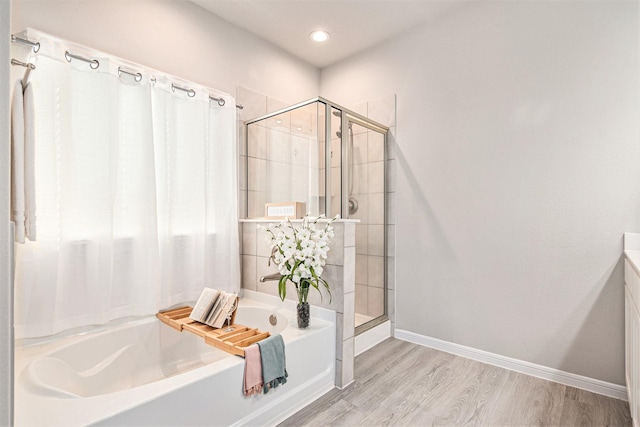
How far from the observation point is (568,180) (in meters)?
2.08

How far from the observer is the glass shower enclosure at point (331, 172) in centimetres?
243

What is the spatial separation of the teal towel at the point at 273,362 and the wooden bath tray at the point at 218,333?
0.30 ft

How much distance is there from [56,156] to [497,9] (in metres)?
2.93

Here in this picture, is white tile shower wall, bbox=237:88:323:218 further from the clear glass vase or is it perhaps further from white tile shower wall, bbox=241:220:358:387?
the clear glass vase

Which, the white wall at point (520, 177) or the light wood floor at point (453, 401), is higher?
the white wall at point (520, 177)

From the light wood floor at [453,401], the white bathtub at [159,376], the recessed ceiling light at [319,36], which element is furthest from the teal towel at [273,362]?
the recessed ceiling light at [319,36]

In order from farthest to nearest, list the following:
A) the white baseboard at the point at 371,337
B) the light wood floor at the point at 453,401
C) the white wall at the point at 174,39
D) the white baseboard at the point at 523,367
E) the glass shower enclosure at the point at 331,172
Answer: the white baseboard at the point at 371,337 → the glass shower enclosure at the point at 331,172 → the white baseboard at the point at 523,367 → the white wall at the point at 174,39 → the light wood floor at the point at 453,401

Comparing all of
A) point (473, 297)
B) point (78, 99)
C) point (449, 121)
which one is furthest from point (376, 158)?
point (78, 99)

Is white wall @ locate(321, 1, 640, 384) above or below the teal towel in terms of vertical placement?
above

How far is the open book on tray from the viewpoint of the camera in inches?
75.6

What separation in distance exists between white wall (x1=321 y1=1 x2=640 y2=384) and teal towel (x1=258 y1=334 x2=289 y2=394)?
57.9 inches

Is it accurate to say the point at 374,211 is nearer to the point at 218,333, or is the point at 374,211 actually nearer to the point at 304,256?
the point at 304,256

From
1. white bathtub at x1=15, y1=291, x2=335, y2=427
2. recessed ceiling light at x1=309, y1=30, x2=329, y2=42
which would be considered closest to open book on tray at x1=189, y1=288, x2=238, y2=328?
white bathtub at x1=15, y1=291, x2=335, y2=427

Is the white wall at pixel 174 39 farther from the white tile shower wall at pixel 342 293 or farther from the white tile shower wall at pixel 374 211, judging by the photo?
the white tile shower wall at pixel 342 293
